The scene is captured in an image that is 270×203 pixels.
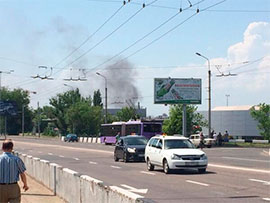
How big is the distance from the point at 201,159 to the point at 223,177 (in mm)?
2214

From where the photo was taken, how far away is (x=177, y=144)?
2273 centimetres

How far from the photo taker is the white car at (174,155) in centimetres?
2133

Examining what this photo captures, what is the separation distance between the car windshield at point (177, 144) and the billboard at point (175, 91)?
40159 millimetres

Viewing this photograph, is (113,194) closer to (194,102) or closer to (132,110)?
(194,102)

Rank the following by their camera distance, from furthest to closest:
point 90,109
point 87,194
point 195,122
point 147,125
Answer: point 90,109
point 195,122
point 147,125
point 87,194

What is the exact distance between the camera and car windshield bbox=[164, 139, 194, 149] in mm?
22562

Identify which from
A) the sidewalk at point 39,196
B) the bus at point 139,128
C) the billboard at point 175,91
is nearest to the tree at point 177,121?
the billboard at point 175,91

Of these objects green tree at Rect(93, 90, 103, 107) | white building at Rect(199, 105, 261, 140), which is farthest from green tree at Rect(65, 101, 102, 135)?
green tree at Rect(93, 90, 103, 107)

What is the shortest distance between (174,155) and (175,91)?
A: 42235mm

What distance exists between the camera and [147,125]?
5750 centimetres

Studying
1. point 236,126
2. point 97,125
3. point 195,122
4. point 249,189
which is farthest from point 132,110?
point 249,189

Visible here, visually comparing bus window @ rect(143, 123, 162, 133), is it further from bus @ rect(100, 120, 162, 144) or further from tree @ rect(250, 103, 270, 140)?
tree @ rect(250, 103, 270, 140)

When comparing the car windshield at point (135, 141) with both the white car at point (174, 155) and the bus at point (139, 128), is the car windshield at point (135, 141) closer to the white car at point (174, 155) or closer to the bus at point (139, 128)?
the white car at point (174, 155)

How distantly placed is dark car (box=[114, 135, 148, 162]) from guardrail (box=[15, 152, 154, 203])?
10.3 m
